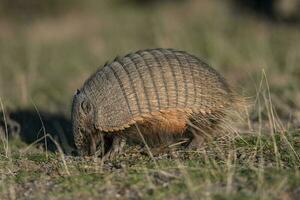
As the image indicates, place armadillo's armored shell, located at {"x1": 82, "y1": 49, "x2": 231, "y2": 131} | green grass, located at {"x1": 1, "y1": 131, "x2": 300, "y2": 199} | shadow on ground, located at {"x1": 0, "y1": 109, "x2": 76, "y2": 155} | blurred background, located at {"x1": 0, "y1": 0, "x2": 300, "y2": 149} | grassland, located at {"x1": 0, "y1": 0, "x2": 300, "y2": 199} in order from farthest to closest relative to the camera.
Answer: blurred background, located at {"x1": 0, "y1": 0, "x2": 300, "y2": 149}
shadow on ground, located at {"x1": 0, "y1": 109, "x2": 76, "y2": 155}
armadillo's armored shell, located at {"x1": 82, "y1": 49, "x2": 231, "y2": 131}
grassland, located at {"x1": 0, "y1": 0, "x2": 300, "y2": 199}
green grass, located at {"x1": 1, "y1": 131, "x2": 300, "y2": 199}

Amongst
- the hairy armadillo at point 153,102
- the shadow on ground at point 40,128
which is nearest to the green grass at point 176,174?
the hairy armadillo at point 153,102

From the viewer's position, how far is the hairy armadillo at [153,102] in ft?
20.7

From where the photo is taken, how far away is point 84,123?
655 cm

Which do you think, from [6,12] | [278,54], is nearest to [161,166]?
[278,54]

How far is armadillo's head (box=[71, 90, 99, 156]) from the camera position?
21.3 feet

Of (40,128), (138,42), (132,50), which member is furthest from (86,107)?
(138,42)

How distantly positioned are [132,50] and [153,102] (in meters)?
7.26

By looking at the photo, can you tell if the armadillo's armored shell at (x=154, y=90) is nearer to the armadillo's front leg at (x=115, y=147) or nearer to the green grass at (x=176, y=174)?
the armadillo's front leg at (x=115, y=147)

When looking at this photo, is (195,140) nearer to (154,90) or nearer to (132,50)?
(154,90)

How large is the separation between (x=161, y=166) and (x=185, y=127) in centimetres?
101

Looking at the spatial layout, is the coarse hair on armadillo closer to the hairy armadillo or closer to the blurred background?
the hairy armadillo

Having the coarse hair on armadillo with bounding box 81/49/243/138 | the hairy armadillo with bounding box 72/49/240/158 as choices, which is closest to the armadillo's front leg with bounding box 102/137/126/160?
the hairy armadillo with bounding box 72/49/240/158

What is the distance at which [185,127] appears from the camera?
6496mm

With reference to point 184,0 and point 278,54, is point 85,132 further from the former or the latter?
point 184,0
